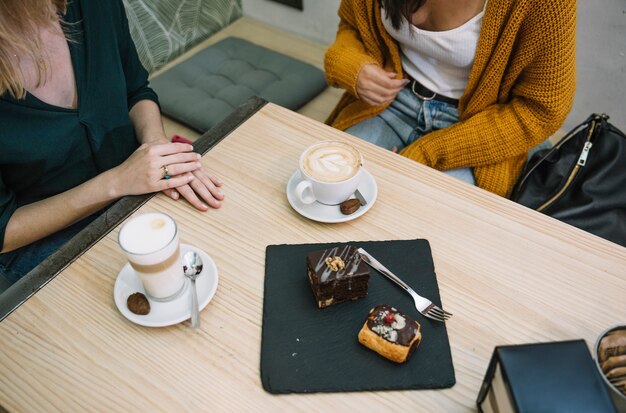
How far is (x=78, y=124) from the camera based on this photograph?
117 cm

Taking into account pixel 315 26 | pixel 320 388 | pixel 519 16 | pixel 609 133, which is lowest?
pixel 315 26

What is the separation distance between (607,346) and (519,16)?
0.80m

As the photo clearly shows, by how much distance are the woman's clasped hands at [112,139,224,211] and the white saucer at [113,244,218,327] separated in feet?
0.50

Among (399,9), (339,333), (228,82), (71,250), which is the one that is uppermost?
(399,9)

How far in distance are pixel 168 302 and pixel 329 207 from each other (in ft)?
1.20

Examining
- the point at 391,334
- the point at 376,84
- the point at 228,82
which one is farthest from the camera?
the point at 228,82

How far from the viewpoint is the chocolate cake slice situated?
2.75 feet

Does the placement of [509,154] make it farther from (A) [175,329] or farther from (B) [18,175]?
(B) [18,175]

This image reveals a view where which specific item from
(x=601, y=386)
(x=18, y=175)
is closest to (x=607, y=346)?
(x=601, y=386)

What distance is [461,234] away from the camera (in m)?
0.98

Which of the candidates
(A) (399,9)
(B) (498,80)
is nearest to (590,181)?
(B) (498,80)

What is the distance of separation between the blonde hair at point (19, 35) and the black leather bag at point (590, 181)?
119 cm

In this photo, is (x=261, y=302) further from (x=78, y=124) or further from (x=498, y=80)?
(x=498, y=80)

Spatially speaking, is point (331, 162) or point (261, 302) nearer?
point (261, 302)
